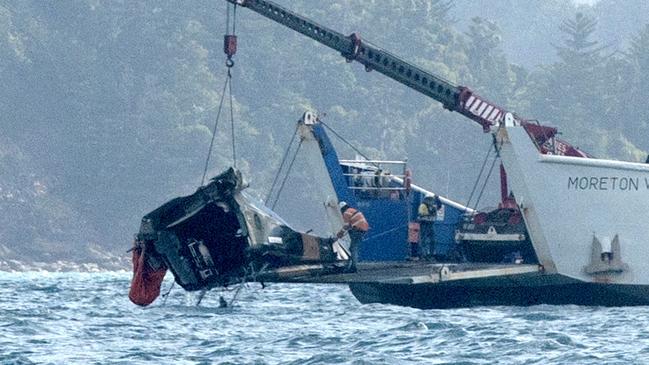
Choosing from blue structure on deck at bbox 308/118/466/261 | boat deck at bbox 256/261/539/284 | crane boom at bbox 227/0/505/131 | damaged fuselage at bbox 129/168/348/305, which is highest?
crane boom at bbox 227/0/505/131

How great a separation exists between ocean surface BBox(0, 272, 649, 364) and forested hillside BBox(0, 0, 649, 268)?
7016cm

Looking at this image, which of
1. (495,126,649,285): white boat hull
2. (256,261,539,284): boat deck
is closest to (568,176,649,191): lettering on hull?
(495,126,649,285): white boat hull

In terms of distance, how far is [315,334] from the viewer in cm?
2883

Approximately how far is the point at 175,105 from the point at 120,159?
15.6ft

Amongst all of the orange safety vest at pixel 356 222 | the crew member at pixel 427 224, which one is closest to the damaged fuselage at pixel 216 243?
the orange safety vest at pixel 356 222

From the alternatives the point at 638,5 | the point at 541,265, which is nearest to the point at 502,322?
the point at 541,265

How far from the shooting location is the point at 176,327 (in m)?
29.8

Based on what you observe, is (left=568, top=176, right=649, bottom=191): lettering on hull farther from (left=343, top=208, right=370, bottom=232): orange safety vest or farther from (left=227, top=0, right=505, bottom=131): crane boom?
(left=227, top=0, right=505, bottom=131): crane boom

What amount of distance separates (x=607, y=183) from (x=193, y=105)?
7983cm

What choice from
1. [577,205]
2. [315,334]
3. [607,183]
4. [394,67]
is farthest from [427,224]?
[315,334]

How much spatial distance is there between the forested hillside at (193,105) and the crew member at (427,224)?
67.5m

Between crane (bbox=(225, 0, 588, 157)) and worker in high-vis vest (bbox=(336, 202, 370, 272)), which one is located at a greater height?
crane (bbox=(225, 0, 588, 157))

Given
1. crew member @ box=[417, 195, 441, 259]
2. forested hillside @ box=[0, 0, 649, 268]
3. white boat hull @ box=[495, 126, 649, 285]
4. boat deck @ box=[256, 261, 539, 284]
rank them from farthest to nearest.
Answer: forested hillside @ box=[0, 0, 649, 268], crew member @ box=[417, 195, 441, 259], white boat hull @ box=[495, 126, 649, 285], boat deck @ box=[256, 261, 539, 284]

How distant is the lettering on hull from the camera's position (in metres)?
33.9
